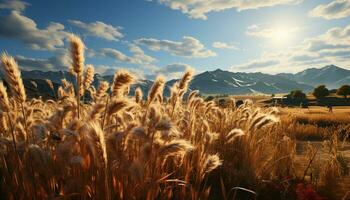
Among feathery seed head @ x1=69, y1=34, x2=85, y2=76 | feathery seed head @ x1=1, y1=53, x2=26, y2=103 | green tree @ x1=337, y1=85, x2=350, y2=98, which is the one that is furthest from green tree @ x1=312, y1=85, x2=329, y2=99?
feathery seed head @ x1=1, y1=53, x2=26, y2=103

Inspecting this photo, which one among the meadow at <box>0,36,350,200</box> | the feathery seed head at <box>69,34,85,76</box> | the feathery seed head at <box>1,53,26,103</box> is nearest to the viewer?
the meadow at <box>0,36,350,200</box>

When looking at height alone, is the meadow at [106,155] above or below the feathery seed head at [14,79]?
below

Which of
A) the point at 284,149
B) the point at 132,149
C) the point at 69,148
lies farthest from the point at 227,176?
the point at 69,148

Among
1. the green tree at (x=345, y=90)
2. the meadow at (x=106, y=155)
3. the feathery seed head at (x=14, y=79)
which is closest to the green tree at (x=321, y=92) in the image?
the green tree at (x=345, y=90)

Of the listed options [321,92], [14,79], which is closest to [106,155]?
[14,79]

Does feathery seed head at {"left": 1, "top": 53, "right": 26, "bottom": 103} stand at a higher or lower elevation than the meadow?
higher

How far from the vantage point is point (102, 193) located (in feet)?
8.50

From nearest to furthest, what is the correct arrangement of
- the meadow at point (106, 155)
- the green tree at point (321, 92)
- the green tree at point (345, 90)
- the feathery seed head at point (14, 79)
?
1. the meadow at point (106, 155)
2. the feathery seed head at point (14, 79)
3. the green tree at point (345, 90)
4. the green tree at point (321, 92)

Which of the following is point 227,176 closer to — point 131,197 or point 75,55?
point 131,197

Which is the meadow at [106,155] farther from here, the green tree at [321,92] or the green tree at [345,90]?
the green tree at [345,90]

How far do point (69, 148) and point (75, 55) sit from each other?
76cm

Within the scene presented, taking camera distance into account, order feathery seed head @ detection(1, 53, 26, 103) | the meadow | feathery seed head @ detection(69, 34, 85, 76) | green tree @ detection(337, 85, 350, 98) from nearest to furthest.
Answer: the meadow → feathery seed head @ detection(1, 53, 26, 103) → feathery seed head @ detection(69, 34, 85, 76) → green tree @ detection(337, 85, 350, 98)

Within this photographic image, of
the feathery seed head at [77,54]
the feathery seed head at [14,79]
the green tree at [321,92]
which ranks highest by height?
the feathery seed head at [77,54]

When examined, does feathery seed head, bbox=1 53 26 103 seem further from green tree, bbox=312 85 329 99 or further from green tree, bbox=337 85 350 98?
green tree, bbox=337 85 350 98
